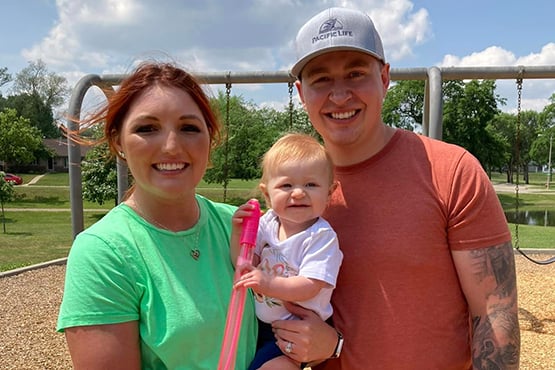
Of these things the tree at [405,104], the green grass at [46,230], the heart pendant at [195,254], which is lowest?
the green grass at [46,230]

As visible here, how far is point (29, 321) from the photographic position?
18.8 feet

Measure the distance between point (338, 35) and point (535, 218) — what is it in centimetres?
2399

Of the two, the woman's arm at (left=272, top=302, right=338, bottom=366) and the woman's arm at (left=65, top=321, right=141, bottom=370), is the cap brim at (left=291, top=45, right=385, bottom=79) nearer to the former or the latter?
the woman's arm at (left=272, top=302, right=338, bottom=366)

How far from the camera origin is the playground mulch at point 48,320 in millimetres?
4668

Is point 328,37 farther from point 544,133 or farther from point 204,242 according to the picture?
point 544,133

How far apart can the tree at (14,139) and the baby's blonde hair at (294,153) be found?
3404cm

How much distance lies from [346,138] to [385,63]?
347 millimetres

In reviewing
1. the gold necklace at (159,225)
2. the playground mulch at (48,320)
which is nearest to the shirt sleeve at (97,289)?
the gold necklace at (159,225)

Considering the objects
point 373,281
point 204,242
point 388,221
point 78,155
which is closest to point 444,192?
point 388,221

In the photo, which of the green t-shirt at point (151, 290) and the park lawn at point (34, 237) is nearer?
the green t-shirt at point (151, 290)

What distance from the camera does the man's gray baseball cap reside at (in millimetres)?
1717

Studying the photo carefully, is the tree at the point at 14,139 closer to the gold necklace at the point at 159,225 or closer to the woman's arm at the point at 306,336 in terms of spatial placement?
the gold necklace at the point at 159,225

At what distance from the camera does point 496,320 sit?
1.58 m

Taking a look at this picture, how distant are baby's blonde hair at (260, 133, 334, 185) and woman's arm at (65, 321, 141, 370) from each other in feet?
2.48
